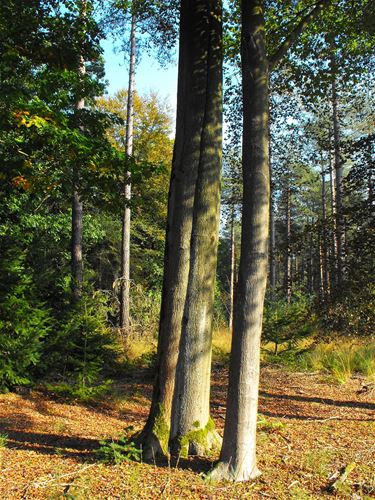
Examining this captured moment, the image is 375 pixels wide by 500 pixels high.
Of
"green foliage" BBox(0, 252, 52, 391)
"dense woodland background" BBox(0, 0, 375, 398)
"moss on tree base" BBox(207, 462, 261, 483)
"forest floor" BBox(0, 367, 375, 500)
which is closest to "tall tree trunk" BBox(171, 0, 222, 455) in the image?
"forest floor" BBox(0, 367, 375, 500)

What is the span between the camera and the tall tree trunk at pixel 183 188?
478 centimetres

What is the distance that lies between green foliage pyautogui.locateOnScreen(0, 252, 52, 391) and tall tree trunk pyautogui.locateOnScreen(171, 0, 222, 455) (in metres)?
4.07

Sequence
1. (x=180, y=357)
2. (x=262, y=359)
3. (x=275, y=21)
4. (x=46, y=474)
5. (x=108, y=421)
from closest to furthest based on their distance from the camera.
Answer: (x=46, y=474) < (x=180, y=357) < (x=275, y=21) < (x=108, y=421) < (x=262, y=359)

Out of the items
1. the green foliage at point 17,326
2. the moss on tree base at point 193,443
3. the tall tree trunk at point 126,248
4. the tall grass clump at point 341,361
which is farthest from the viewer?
the tall tree trunk at point 126,248

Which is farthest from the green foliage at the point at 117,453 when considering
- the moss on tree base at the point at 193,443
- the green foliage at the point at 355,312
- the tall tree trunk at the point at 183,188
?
the green foliage at the point at 355,312

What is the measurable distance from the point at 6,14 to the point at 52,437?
21.3 feet

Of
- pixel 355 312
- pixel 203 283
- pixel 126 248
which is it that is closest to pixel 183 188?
pixel 203 283

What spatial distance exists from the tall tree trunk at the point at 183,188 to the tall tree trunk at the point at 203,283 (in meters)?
0.02

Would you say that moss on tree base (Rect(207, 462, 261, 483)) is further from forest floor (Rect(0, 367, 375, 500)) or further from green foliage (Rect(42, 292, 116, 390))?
green foliage (Rect(42, 292, 116, 390))

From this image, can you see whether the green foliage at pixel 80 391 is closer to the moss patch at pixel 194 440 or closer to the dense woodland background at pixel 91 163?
the dense woodland background at pixel 91 163

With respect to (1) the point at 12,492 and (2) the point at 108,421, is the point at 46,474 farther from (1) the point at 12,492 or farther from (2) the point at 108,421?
(2) the point at 108,421

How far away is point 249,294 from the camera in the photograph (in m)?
3.95

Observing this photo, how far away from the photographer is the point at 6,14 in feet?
24.0

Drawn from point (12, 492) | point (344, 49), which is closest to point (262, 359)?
point (344, 49)
